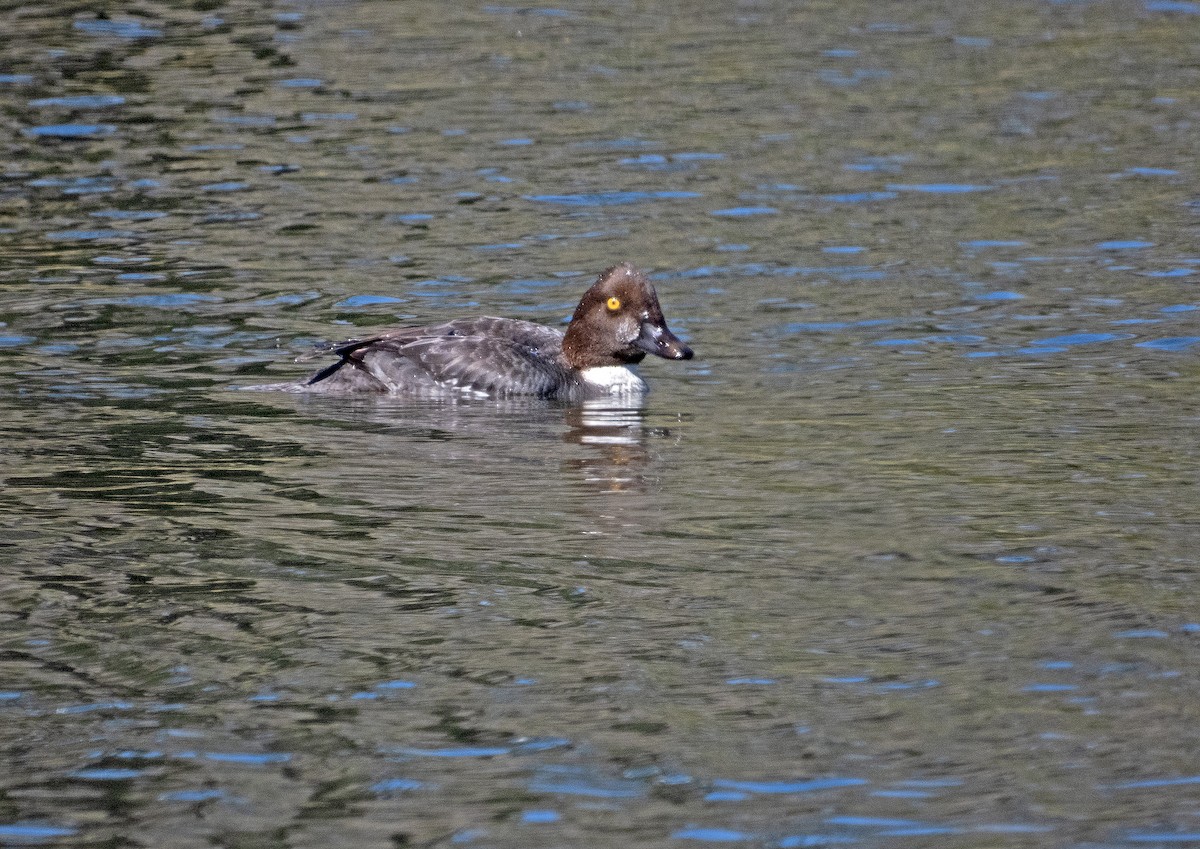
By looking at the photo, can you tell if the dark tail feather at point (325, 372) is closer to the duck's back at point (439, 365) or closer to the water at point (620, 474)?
the duck's back at point (439, 365)

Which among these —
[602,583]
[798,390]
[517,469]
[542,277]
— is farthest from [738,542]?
[542,277]

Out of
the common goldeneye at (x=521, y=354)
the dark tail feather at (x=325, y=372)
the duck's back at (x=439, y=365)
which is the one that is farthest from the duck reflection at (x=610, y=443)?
the dark tail feather at (x=325, y=372)

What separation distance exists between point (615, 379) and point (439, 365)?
1.12 metres

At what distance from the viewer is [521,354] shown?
13.1 metres

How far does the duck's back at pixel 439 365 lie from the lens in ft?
42.5

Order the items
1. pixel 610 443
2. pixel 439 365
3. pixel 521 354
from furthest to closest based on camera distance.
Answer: pixel 521 354 → pixel 439 365 → pixel 610 443

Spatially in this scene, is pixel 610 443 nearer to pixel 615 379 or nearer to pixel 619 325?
pixel 615 379

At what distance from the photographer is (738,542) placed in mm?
9336

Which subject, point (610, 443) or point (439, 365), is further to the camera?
point (439, 365)

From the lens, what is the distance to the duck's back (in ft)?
42.5

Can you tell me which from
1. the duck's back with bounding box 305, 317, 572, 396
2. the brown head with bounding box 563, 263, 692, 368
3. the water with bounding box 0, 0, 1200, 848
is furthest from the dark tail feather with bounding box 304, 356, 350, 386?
the brown head with bounding box 563, 263, 692, 368

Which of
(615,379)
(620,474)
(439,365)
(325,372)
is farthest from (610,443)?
(325,372)

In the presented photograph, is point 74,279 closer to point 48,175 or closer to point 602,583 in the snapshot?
point 48,175

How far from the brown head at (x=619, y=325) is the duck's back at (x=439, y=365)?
386mm
